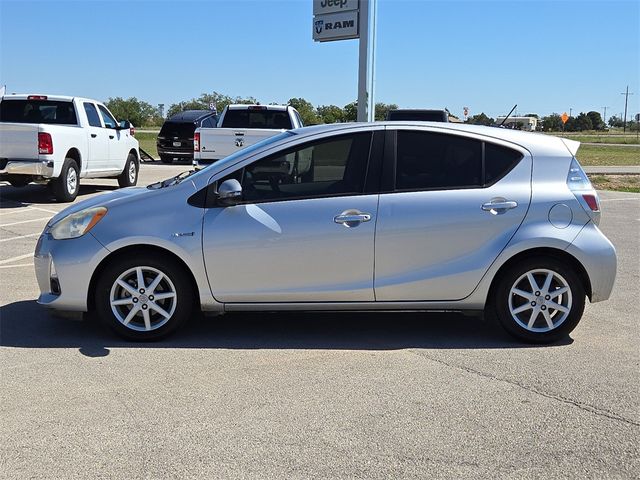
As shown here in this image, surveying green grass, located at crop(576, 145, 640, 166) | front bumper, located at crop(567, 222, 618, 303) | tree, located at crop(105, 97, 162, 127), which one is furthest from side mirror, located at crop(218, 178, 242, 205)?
tree, located at crop(105, 97, 162, 127)

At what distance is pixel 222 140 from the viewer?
1374cm

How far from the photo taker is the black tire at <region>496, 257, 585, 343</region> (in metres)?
5.22

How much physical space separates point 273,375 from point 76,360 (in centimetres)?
143

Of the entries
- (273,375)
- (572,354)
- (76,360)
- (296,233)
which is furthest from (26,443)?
(572,354)

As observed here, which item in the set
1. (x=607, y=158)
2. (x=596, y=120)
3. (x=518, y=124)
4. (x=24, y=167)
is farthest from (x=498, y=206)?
(x=596, y=120)

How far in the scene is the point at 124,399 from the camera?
417 cm

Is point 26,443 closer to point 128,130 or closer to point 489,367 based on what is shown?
point 489,367

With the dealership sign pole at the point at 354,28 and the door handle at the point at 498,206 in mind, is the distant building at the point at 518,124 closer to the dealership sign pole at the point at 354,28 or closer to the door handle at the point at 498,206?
the door handle at the point at 498,206

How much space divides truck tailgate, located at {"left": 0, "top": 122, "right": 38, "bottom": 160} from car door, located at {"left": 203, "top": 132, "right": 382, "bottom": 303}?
8.86 meters

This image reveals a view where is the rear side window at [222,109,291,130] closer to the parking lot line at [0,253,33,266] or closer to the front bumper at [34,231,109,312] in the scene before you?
the parking lot line at [0,253,33,266]

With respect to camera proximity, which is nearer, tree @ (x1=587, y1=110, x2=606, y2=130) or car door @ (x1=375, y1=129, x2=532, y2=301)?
car door @ (x1=375, y1=129, x2=532, y2=301)

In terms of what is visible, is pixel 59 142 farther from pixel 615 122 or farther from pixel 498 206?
pixel 615 122

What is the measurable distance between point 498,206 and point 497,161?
39cm

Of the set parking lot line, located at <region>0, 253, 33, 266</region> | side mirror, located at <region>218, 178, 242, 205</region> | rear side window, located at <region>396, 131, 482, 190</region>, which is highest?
rear side window, located at <region>396, 131, 482, 190</region>
